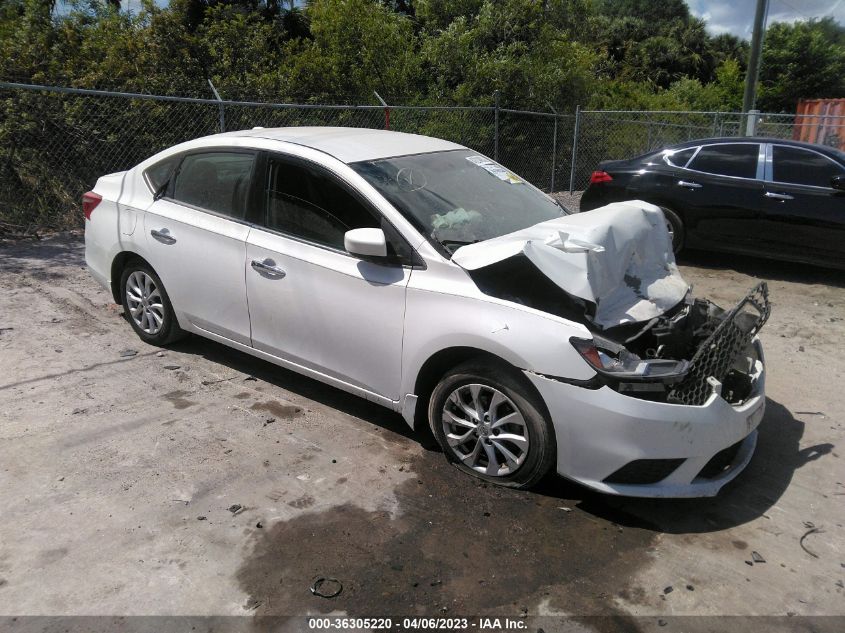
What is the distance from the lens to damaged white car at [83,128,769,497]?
10.8 feet

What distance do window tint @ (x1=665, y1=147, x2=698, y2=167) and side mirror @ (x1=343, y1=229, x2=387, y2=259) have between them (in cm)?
554

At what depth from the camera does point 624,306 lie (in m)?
3.67

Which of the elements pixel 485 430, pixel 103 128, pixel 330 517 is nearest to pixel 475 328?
pixel 485 430

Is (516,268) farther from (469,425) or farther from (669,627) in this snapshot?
(669,627)

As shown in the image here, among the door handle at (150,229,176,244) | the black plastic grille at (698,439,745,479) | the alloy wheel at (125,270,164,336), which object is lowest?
the black plastic grille at (698,439,745,479)

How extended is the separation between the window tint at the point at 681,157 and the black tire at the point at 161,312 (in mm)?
5850

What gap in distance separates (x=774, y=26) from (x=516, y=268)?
45785 mm

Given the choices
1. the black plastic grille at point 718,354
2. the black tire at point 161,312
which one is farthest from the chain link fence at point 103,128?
the black plastic grille at point 718,354

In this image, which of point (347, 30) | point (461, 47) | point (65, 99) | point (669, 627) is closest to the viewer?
point (669, 627)

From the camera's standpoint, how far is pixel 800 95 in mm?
39125

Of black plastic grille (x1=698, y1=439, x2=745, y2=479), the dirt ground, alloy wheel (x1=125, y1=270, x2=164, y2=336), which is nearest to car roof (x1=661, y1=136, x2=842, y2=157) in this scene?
the dirt ground

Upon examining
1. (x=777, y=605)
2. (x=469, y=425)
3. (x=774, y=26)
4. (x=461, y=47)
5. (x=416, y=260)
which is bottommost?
(x=777, y=605)

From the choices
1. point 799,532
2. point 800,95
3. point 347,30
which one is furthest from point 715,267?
point 800,95

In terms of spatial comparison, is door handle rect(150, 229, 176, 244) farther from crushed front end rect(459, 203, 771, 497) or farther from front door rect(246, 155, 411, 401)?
crushed front end rect(459, 203, 771, 497)
